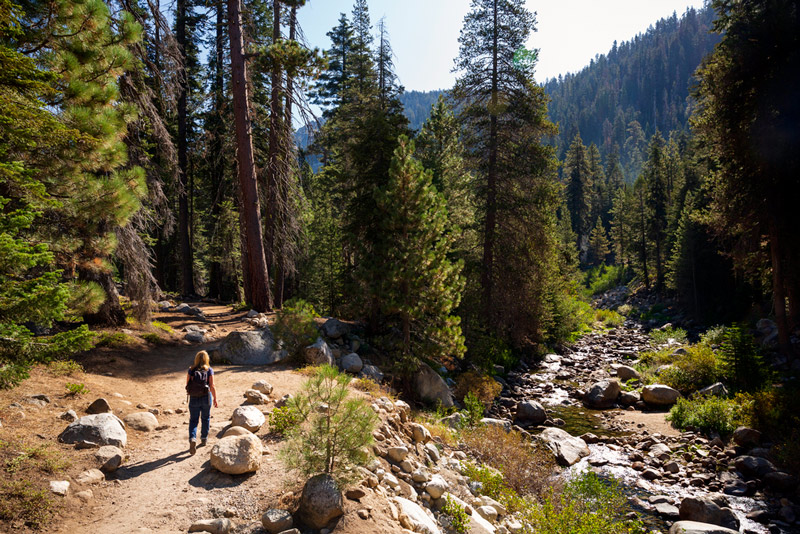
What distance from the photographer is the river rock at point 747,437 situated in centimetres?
1014

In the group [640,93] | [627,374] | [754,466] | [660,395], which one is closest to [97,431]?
[754,466]

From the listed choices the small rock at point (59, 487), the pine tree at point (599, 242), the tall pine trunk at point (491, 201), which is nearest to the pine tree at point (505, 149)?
the tall pine trunk at point (491, 201)

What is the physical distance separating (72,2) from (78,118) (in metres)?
2.17

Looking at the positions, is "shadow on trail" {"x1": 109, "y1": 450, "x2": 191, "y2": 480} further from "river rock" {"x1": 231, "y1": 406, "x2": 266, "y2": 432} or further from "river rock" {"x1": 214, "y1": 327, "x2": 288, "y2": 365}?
"river rock" {"x1": 214, "y1": 327, "x2": 288, "y2": 365}

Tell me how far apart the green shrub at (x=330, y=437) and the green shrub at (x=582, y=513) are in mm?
3324

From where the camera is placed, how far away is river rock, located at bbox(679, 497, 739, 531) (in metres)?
7.39

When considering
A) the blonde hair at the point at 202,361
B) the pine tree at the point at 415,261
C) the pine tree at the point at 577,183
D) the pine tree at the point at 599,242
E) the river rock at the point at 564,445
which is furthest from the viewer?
the pine tree at the point at 599,242

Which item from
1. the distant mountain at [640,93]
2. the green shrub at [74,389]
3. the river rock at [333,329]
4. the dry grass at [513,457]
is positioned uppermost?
the distant mountain at [640,93]

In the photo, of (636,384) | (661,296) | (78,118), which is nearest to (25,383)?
(78,118)

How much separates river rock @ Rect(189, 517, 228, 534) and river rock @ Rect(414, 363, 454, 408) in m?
8.08

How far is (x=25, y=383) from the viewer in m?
6.04

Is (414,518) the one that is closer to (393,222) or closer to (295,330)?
(295,330)

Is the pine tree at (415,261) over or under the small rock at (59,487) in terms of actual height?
over

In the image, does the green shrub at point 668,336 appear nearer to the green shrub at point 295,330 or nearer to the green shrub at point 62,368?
the green shrub at point 295,330
